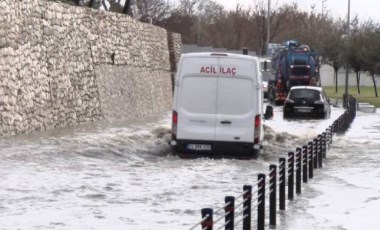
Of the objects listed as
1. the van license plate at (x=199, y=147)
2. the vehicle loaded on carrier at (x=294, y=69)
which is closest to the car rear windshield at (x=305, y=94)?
the vehicle loaded on carrier at (x=294, y=69)

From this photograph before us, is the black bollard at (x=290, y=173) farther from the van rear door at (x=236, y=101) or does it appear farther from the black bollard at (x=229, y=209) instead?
the black bollard at (x=229, y=209)

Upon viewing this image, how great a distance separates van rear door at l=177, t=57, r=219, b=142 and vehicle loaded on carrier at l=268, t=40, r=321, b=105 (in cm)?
3408

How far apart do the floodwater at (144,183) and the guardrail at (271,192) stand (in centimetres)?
25

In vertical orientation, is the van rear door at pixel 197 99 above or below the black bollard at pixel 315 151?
above

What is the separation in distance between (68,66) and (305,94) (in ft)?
45.4

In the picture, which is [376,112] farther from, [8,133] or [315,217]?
[315,217]

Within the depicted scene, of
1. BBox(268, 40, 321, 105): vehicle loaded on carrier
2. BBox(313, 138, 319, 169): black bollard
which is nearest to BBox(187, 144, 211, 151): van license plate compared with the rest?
BBox(313, 138, 319, 169): black bollard

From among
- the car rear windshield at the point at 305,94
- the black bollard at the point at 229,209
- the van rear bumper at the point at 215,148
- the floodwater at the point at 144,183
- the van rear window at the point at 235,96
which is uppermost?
the van rear window at the point at 235,96

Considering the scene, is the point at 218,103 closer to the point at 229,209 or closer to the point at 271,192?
the point at 271,192

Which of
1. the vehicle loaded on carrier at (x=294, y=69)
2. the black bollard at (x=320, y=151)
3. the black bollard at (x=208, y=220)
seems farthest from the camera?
the vehicle loaded on carrier at (x=294, y=69)

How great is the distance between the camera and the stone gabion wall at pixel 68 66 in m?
24.2

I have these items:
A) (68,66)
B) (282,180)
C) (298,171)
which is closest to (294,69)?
(68,66)

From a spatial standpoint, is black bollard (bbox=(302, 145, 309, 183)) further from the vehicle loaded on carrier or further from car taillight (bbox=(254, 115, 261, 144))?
the vehicle loaded on carrier

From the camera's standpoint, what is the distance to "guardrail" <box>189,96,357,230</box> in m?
8.84
